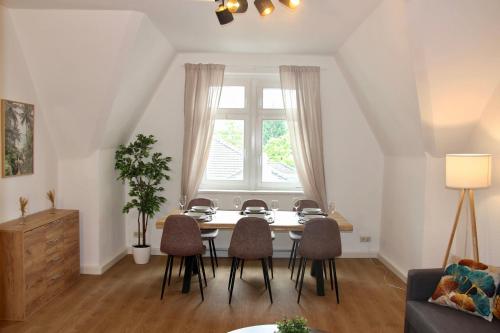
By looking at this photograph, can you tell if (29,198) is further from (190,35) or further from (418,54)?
(418,54)

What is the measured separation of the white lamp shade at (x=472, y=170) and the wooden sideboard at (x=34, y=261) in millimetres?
3902

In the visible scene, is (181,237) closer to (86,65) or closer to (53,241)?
(53,241)

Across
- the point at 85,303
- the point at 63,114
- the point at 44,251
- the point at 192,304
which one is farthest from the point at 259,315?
the point at 63,114

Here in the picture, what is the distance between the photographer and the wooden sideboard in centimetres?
362

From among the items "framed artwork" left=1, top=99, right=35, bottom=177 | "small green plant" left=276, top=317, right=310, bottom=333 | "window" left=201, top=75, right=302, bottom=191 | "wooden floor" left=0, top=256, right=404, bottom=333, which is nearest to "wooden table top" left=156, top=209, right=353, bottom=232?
"wooden floor" left=0, top=256, right=404, bottom=333

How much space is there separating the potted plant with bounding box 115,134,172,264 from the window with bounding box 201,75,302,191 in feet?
2.70

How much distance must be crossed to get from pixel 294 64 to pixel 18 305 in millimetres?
4352

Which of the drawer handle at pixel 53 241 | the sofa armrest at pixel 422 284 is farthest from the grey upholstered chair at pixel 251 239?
the drawer handle at pixel 53 241

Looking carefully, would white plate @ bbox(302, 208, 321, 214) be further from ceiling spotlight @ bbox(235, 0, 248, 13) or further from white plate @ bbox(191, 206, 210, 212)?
ceiling spotlight @ bbox(235, 0, 248, 13)

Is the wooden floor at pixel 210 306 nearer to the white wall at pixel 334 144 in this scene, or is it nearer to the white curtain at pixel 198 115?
the white wall at pixel 334 144

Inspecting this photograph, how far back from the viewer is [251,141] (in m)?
5.86

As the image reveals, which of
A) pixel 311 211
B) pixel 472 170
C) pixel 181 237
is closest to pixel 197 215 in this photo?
pixel 181 237

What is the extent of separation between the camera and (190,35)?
484cm

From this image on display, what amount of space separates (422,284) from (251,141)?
330 centimetres
